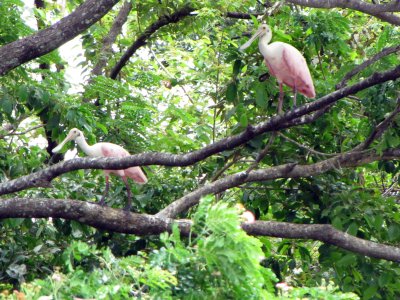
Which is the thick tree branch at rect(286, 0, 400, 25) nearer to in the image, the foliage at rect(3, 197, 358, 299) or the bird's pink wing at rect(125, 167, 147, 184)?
the bird's pink wing at rect(125, 167, 147, 184)

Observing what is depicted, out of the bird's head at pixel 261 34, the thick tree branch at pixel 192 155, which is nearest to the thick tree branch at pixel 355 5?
the thick tree branch at pixel 192 155

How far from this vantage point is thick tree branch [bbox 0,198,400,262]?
7277mm

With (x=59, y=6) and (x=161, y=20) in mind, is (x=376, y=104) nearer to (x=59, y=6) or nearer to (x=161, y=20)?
(x=161, y=20)

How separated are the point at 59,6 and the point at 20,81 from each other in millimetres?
4089

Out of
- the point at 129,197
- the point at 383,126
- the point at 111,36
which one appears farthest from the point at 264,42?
the point at 111,36

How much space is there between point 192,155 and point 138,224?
869mm

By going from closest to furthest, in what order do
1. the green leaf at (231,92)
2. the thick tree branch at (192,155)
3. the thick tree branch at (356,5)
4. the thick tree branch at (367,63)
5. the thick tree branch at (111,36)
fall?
the thick tree branch at (192,155) → the thick tree branch at (356,5) → the thick tree branch at (367,63) → the green leaf at (231,92) → the thick tree branch at (111,36)

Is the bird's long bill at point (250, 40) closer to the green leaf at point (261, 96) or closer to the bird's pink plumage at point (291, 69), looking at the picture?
the bird's pink plumage at point (291, 69)

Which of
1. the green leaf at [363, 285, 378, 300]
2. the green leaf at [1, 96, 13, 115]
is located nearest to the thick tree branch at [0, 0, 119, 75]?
the green leaf at [1, 96, 13, 115]

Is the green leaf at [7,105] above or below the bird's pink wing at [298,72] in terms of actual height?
below

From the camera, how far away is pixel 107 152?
8.76 metres

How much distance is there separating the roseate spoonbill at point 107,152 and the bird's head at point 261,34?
1.31m

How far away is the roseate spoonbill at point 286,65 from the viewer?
826 centimetres

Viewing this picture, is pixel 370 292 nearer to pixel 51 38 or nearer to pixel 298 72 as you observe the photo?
pixel 298 72
